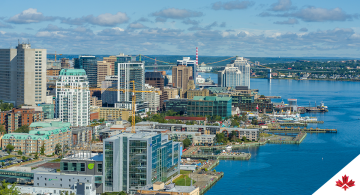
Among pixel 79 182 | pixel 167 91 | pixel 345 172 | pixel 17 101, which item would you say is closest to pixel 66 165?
pixel 79 182

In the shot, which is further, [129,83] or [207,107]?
[129,83]

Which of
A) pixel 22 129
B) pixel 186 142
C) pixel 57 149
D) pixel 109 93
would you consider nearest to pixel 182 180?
pixel 186 142

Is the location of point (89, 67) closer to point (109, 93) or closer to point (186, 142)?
point (109, 93)

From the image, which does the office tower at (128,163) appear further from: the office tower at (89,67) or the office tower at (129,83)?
the office tower at (89,67)

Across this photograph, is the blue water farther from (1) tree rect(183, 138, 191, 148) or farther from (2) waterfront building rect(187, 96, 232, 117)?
(2) waterfront building rect(187, 96, 232, 117)

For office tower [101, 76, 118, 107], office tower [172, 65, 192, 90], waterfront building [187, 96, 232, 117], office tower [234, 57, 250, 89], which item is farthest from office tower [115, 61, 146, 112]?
office tower [234, 57, 250, 89]

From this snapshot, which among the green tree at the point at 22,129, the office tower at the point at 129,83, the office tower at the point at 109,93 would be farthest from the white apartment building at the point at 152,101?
the green tree at the point at 22,129
